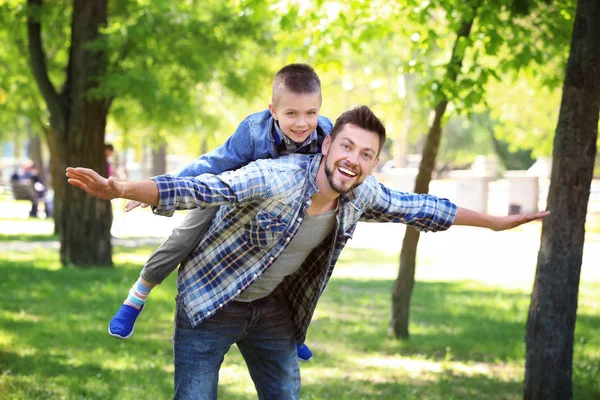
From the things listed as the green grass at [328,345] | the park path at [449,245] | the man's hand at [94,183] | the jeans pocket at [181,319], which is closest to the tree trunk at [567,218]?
the green grass at [328,345]

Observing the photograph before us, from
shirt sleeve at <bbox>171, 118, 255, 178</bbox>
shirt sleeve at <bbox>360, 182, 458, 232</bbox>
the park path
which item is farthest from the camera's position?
the park path

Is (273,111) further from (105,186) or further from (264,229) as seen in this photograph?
(105,186)

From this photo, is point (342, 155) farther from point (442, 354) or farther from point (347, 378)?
point (442, 354)

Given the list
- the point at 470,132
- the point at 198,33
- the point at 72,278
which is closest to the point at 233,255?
the point at 72,278

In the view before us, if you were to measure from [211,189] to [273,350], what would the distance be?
1.08m

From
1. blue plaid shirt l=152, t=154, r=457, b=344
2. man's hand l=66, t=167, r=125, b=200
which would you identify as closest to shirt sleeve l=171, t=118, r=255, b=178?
blue plaid shirt l=152, t=154, r=457, b=344

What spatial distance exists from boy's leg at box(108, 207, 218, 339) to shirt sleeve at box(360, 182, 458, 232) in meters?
0.82

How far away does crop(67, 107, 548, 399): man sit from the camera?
4031 mm

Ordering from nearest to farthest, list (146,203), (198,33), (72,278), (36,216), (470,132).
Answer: (146,203) < (72,278) < (198,33) < (36,216) < (470,132)

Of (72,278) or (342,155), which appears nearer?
(342,155)

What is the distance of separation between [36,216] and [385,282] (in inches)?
696

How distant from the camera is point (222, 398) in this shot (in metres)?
7.19

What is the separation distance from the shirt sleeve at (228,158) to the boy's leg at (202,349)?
0.69 meters

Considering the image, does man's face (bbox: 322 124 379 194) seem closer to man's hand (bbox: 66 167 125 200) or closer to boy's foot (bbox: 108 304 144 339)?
man's hand (bbox: 66 167 125 200)
